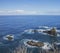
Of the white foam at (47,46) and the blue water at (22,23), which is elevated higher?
the blue water at (22,23)

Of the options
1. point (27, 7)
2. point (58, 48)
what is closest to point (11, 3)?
point (27, 7)

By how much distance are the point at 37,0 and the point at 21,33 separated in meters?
0.48

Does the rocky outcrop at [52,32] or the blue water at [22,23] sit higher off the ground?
the blue water at [22,23]

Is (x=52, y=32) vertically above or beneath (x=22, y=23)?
beneath

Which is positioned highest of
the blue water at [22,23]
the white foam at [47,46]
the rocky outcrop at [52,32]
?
the blue water at [22,23]

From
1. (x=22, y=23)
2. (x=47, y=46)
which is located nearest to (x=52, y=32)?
(x=47, y=46)

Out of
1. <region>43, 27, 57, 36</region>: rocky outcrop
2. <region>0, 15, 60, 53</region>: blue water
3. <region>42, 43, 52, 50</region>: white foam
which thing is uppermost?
<region>0, 15, 60, 53</region>: blue water

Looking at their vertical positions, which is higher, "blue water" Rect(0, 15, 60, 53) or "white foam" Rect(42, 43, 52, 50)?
"blue water" Rect(0, 15, 60, 53)

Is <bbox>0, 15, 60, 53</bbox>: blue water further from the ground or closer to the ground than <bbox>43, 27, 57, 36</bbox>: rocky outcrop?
further from the ground

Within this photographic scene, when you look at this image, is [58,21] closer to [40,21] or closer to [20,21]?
[40,21]

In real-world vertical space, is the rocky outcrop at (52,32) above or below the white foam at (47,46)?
above

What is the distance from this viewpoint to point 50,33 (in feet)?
4.57

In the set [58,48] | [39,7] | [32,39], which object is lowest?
[58,48]

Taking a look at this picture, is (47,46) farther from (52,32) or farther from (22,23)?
(22,23)
